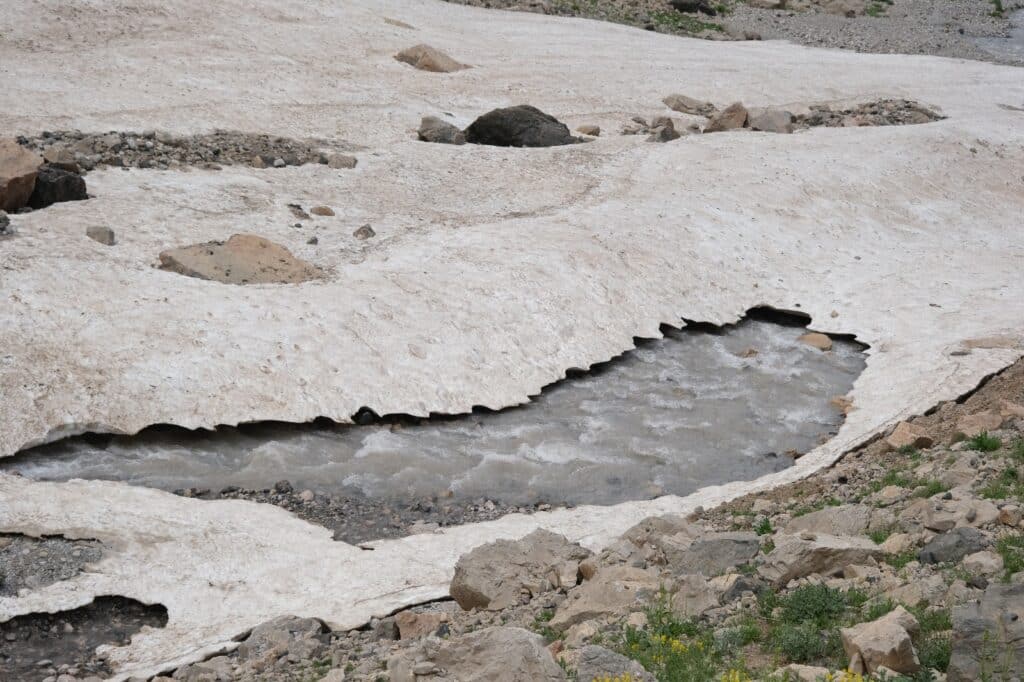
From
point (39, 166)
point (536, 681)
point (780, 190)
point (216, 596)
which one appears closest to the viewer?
point (536, 681)

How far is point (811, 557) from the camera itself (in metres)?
9.56

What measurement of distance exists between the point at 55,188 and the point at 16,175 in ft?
2.80

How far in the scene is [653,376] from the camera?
18.4 m

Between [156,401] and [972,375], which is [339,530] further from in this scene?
[972,375]

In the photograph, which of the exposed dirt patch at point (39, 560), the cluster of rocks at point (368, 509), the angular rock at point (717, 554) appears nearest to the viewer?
the angular rock at point (717, 554)

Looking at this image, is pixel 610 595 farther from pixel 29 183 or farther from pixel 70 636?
pixel 29 183

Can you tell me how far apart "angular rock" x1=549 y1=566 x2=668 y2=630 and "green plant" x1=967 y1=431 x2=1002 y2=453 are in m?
4.73

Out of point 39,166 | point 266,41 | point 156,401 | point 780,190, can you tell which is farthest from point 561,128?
point 156,401

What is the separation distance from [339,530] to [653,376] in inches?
270

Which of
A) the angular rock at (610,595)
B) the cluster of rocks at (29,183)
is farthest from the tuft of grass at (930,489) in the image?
the cluster of rocks at (29,183)

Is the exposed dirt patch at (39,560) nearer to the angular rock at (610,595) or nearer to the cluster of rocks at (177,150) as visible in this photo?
the angular rock at (610,595)

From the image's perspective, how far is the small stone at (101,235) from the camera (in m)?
17.9

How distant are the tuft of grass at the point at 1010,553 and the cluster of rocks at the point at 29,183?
1436cm

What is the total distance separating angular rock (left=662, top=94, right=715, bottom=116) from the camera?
31.4 meters
